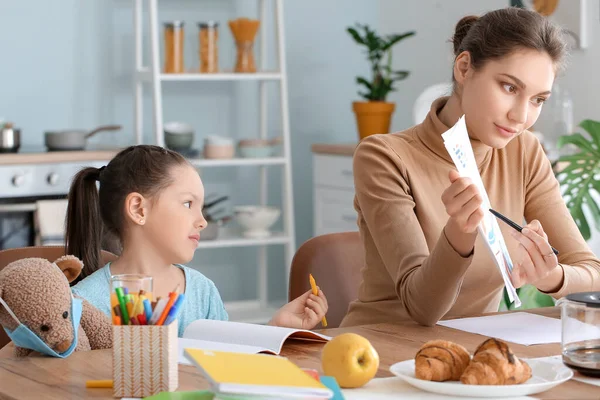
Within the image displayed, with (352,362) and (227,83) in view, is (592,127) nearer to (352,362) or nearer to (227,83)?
(352,362)

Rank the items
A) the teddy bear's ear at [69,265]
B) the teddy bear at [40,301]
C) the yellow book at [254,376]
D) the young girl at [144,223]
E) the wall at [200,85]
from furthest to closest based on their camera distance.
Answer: the wall at [200,85] → the young girl at [144,223] → the teddy bear's ear at [69,265] → the teddy bear at [40,301] → the yellow book at [254,376]

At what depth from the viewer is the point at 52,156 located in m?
3.83

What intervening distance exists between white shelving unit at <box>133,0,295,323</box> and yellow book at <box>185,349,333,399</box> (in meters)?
2.98

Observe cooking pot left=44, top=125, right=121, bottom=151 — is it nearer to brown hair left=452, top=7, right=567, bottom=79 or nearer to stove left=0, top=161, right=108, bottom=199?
stove left=0, top=161, right=108, bottom=199

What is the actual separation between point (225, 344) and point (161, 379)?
0.26m

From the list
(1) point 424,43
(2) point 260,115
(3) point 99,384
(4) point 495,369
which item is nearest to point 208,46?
(2) point 260,115

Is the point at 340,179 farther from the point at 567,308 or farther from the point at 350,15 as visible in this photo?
the point at 567,308

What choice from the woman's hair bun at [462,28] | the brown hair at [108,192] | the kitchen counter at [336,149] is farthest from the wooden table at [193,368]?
the kitchen counter at [336,149]

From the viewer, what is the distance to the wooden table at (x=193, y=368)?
1.23 meters

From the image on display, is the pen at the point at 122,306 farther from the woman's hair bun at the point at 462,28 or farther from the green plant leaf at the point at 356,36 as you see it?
the green plant leaf at the point at 356,36

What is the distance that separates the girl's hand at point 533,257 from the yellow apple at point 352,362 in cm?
52

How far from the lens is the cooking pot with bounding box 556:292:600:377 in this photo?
1275mm

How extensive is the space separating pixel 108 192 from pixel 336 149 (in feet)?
7.96

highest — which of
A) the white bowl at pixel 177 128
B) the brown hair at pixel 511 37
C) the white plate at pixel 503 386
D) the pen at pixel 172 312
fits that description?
the brown hair at pixel 511 37
